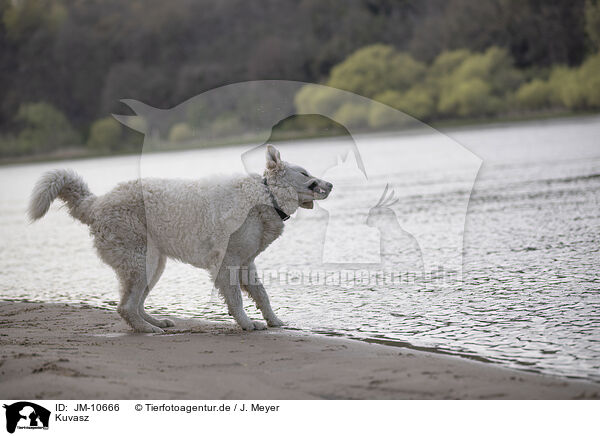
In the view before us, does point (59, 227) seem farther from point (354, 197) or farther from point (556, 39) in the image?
point (556, 39)

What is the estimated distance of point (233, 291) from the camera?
809cm

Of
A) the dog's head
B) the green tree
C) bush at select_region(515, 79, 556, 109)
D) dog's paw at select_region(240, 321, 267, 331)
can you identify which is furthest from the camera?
the green tree

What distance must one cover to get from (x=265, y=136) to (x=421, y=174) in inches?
632

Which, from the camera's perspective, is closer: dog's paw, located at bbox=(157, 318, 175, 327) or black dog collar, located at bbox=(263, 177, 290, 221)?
black dog collar, located at bbox=(263, 177, 290, 221)

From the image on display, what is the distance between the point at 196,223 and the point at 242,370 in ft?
7.37

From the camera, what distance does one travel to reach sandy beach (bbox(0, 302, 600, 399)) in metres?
5.63

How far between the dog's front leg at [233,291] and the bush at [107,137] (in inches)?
3402

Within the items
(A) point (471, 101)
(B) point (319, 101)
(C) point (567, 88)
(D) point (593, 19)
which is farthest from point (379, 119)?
(D) point (593, 19)

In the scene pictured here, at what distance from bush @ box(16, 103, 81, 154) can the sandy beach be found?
322ft

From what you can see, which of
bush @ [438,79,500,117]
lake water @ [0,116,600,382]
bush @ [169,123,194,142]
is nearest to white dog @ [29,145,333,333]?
lake water @ [0,116,600,382]

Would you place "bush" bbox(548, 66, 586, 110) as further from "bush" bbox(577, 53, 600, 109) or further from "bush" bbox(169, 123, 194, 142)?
"bush" bbox(169, 123, 194, 142)

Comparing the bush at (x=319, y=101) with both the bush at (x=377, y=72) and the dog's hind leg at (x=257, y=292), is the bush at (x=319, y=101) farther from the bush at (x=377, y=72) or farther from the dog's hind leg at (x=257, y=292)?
the bush at (x=377, y=72)
